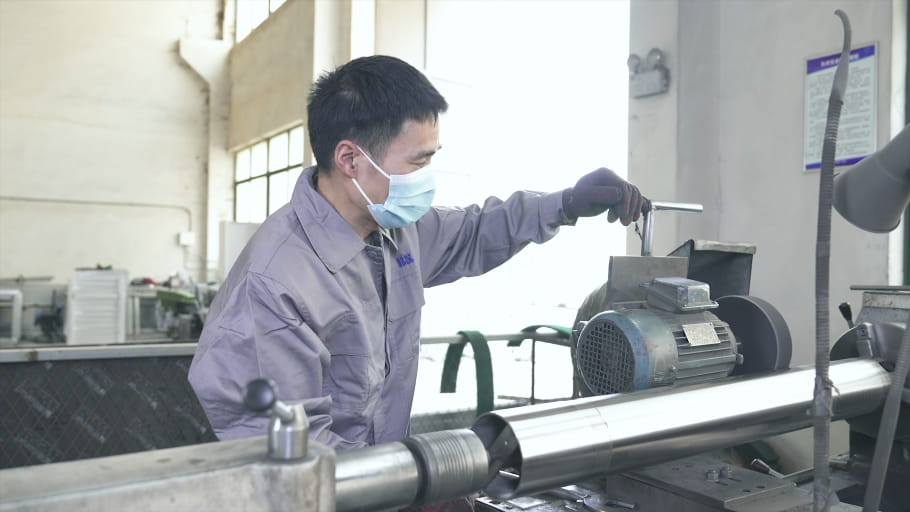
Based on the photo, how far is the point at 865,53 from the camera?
201 cm

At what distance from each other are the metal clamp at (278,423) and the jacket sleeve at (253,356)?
468mm

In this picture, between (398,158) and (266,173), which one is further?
(266,173)

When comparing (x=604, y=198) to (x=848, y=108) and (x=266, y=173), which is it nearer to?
(x=848, y=108)

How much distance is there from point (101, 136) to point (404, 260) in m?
7.82

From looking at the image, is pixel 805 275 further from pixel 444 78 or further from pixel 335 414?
pixel 444 78

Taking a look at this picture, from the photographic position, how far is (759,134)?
228 cm

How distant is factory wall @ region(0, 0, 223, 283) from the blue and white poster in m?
7.53

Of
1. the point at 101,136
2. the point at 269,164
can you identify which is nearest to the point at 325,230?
the point at 269,164

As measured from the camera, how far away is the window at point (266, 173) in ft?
22.1

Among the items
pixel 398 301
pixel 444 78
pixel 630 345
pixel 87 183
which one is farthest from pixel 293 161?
pixel 630 345

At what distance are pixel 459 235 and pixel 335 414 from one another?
0.54m

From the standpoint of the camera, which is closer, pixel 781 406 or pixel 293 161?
pixel 781 406

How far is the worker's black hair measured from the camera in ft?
3.80

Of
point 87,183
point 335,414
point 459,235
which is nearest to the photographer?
point 335,414
